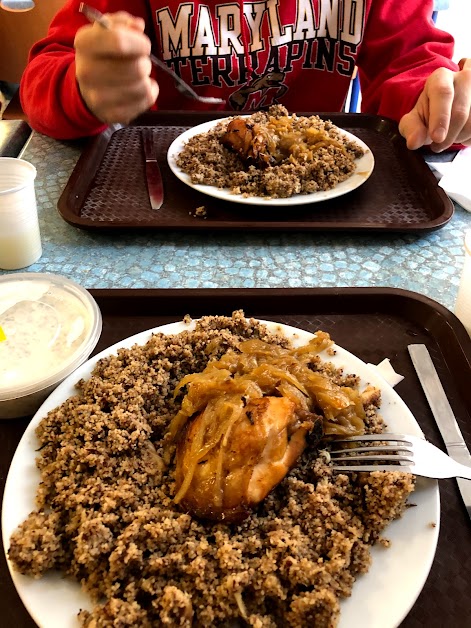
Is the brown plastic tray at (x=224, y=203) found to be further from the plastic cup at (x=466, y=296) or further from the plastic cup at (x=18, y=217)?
the plastic cup at (x=466, y=296)

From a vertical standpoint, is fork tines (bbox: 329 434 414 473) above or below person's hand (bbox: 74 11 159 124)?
below

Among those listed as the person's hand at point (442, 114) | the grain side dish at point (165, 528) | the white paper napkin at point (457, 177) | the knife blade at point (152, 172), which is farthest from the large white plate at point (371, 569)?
the person's hand at point (442, 114)

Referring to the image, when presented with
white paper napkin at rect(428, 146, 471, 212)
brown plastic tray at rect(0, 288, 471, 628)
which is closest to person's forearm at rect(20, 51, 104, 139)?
brown plastic tray at rect(0, 288, 471, 628)

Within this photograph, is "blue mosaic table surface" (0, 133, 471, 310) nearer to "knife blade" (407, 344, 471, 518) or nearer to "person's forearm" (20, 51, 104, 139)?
"knife blade" (407, 344, 471, 518)

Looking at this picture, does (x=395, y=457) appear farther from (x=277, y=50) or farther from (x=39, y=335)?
(x=277, y=50)

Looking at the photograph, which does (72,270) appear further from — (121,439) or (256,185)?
(121,439)

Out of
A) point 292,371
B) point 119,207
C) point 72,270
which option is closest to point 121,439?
point 292,371
